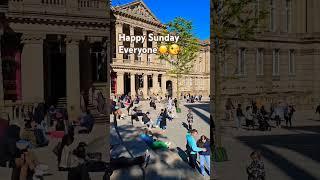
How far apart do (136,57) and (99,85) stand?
57cm

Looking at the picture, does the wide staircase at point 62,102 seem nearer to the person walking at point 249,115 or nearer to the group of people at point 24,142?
the group of people at point 24,142

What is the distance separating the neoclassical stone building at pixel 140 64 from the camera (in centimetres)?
441

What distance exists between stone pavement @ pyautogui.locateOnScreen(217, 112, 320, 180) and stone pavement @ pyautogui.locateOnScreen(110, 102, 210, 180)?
3.36 feet

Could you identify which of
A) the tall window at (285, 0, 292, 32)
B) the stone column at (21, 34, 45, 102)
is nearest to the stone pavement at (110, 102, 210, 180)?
the stone column at (21, 34, 45, 102)

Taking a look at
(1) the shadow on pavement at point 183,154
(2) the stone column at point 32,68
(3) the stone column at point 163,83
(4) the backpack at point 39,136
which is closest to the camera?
(2) the stone column at point 32,68

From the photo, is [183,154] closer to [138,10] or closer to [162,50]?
[162,50]

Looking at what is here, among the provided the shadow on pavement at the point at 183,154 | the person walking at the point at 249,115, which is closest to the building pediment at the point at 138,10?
the shadow on pavement at the point at 183,154

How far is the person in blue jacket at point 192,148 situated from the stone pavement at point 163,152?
0.24 ft

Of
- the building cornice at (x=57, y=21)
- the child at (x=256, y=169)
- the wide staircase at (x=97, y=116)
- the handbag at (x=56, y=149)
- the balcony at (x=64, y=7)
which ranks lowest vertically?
the child at (x=256, y=169)

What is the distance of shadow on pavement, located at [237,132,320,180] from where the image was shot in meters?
9.29

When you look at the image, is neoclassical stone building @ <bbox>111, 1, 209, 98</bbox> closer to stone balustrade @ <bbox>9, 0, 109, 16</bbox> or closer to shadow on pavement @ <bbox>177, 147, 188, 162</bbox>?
stone balustrade @ <bbox>9, 0, 109, 16</bbox>

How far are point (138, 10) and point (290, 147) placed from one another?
377 inches

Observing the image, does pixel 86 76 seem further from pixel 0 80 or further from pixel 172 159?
pixel 172 159

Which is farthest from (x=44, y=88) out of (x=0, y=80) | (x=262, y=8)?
(x=262, y=8)
